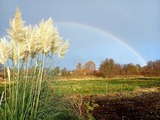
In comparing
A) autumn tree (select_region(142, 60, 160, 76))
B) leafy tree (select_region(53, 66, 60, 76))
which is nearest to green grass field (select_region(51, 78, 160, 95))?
autumn tree (select_region(142, 60, 160, 76))

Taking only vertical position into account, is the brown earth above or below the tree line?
below

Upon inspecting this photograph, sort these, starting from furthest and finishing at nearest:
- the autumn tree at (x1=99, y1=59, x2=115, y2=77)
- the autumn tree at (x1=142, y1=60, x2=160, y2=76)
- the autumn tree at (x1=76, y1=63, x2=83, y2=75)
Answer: the autumn tree at (x1=142, y1=60, x2=160, y2=76), the autumn tree at (x1=99, y1=59, x2=115, y2=77), the autumn tree at (x1=76, y1=63, x2=83, y2=75)

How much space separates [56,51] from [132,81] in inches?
249

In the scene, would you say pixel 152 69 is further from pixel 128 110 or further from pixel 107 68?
pixel 128 110

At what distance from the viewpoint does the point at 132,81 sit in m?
10.5

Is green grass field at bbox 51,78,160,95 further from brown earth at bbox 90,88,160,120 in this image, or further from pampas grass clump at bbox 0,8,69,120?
pampas grass clump at bbox 0,8,69,120

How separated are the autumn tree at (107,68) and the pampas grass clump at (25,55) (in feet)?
18.5

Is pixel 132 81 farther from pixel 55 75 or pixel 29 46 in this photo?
pixel 29 46

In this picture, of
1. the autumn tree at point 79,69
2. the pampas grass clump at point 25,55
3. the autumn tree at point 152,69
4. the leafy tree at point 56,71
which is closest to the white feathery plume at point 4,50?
the pampas grass clump at point 25,55

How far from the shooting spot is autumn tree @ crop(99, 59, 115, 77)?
10067 mm

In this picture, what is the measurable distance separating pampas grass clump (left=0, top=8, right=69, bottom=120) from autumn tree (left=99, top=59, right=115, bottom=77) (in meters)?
5.63

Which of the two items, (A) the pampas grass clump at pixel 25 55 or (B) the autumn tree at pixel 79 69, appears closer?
(A) the pampas grass clump at pixel 25 55

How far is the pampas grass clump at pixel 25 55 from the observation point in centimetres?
413

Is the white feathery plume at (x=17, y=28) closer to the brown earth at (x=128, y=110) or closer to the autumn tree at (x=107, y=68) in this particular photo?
the brown earth at (x=128, y=110)
